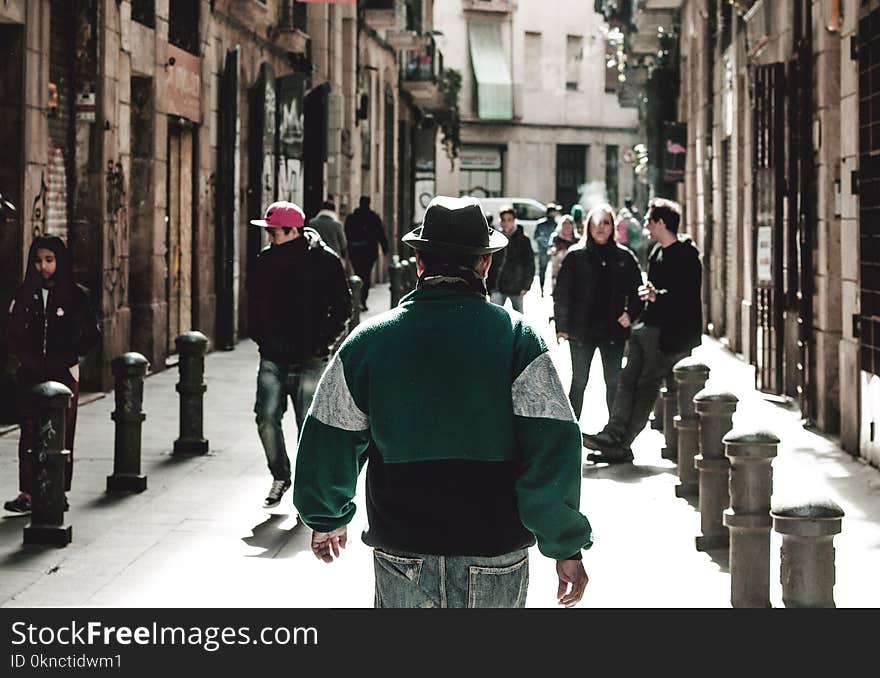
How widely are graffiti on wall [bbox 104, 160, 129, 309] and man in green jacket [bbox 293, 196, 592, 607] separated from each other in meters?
11.3

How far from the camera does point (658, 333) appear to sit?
11.1 m

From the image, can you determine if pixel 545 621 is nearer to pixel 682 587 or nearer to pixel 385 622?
pixel 385 622

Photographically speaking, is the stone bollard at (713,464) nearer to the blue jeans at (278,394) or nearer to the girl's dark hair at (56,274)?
the blue jeans at (278,394)

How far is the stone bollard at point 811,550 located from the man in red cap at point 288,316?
168 inches

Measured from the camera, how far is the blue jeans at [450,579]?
4102 mm

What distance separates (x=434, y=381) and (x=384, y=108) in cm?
3392

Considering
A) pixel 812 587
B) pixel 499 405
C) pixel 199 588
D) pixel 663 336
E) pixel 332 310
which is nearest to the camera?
pixel 499 405

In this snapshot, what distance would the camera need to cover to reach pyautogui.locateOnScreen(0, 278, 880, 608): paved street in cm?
711

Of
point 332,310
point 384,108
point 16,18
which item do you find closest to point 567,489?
point 332,310

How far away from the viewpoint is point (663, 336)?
11.1 meters

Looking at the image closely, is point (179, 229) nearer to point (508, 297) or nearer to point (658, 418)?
point (508, 297)

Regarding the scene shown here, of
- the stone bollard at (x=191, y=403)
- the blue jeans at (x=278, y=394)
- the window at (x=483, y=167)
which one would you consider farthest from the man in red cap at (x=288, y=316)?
the window at (x=483, y=167)

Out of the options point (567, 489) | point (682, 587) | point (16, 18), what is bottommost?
point (682, 587)
